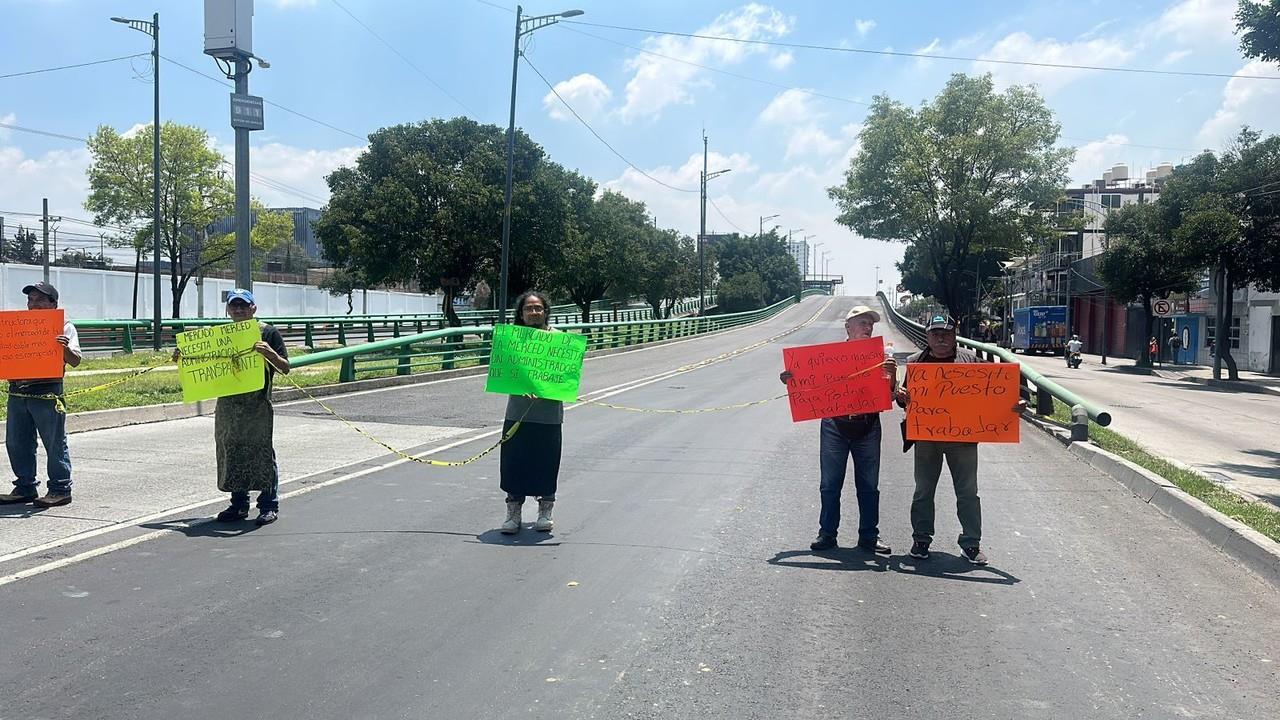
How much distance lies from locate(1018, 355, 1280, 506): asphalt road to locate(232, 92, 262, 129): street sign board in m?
15.7

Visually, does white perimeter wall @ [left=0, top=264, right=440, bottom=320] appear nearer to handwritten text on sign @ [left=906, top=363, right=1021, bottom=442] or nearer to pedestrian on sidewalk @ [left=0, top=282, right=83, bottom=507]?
pedestrian on sidewalk @ [left=0, top=282, right=83, bottom=507]

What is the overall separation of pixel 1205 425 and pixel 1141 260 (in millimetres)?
23187

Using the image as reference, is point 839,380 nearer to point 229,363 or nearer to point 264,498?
point 264,498

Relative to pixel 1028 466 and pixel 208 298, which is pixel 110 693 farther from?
pixel 208 298

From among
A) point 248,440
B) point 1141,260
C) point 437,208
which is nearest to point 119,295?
point 437,208

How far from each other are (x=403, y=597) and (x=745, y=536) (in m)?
2.74

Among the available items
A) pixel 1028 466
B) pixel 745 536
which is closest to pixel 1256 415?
pixel 1028 466

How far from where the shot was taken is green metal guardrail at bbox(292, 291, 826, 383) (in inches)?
715

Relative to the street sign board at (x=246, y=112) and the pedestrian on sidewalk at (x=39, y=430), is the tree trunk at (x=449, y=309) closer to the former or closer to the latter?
the street sign board at (x=246, y=112)

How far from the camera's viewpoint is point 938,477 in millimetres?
6703

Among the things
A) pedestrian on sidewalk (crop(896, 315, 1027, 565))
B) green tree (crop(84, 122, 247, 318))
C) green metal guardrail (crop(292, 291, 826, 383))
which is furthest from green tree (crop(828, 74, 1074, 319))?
pedestrian on sidewalk (crop(896, 315, 1027, 565))

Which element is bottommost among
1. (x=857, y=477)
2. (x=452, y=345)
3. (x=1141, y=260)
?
(x=857, y=477)

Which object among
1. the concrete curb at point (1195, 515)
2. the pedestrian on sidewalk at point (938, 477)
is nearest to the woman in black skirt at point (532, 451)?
the pedestrian on sidewalk at point (938, 477)

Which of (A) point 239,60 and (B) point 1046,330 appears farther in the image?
(B) point 1046,330
